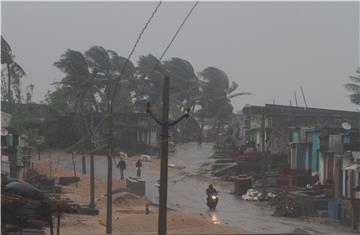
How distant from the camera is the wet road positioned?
83.8 ft

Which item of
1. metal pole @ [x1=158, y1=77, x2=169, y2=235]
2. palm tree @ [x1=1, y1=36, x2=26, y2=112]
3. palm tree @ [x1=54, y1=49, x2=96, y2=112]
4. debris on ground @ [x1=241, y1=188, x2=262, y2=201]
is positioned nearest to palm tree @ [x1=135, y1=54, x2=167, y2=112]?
palm tree @ [x1=54, y1=49, x2=96, y2=112]

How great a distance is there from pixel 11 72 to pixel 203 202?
103 ft

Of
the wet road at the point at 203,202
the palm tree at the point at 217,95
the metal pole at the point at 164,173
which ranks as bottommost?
the wet road at the point at 203,202

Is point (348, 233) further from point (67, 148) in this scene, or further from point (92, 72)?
point (92, 72)

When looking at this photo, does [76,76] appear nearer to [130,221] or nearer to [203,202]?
[203,202]

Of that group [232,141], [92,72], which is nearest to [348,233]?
[232,141]

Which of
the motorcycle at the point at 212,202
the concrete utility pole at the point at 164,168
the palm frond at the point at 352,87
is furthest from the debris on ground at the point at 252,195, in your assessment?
the palm frond at the point at 352,87

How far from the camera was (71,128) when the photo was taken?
62.8 metres

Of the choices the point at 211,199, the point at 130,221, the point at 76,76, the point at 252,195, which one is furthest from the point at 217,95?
the point at 130,221

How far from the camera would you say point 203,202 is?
34531 mm

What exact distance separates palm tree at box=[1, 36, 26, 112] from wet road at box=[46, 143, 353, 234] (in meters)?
9.84

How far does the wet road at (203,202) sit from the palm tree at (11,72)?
984 cm

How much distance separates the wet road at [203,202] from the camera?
25531 millimetres

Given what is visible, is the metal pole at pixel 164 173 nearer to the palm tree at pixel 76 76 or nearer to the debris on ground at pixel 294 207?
the debris on ground at pixel 294 207
